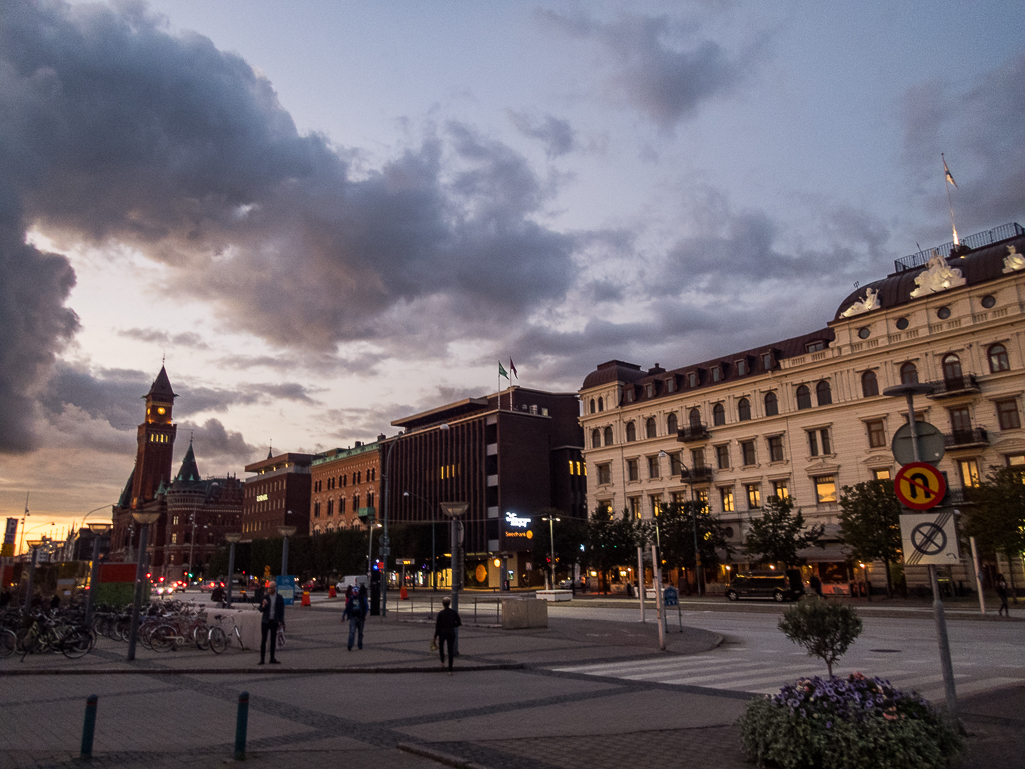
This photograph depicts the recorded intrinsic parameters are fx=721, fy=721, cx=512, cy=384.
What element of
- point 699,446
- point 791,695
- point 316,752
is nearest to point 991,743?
point 791,695

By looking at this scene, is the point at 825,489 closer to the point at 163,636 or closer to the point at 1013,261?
the point at 1013,261

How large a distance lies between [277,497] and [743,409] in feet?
323

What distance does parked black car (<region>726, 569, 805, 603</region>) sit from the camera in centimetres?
4453

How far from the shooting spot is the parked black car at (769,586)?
44.5 m

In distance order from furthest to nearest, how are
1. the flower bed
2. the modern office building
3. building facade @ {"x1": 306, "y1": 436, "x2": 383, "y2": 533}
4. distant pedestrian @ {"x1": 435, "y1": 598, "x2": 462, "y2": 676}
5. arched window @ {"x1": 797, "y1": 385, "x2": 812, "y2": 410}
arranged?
building facade @ {"x1": 306, "y1": 436, "x2": 383, "y2": 533} → the modern office building → arched window @ {"x1": 797, "y1": 385, "x2": 812, "y2": 410} → distant pedestrian @ {"x1": 435, "y1": 598, "x2": 462, "y2": 676} → the flower bed

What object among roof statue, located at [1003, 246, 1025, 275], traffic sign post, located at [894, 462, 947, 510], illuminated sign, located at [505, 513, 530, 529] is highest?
roof statue, located at [1003, 246, 1025, 275]

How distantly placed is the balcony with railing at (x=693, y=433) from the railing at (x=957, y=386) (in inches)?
693

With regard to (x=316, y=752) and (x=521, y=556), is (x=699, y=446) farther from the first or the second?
(x=316, y=752)

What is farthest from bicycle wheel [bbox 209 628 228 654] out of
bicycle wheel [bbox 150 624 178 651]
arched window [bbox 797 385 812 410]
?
arched window [bbox 797 385 812 410]

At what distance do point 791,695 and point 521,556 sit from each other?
80755mm

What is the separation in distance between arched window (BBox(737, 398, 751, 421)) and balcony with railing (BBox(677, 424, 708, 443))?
9.66 feet

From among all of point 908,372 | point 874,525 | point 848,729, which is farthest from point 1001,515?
point 848,729

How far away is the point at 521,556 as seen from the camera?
284 ft

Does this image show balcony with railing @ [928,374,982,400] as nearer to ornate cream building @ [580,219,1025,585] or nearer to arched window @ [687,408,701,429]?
ornate cream building @ [580,219,1025,585]
